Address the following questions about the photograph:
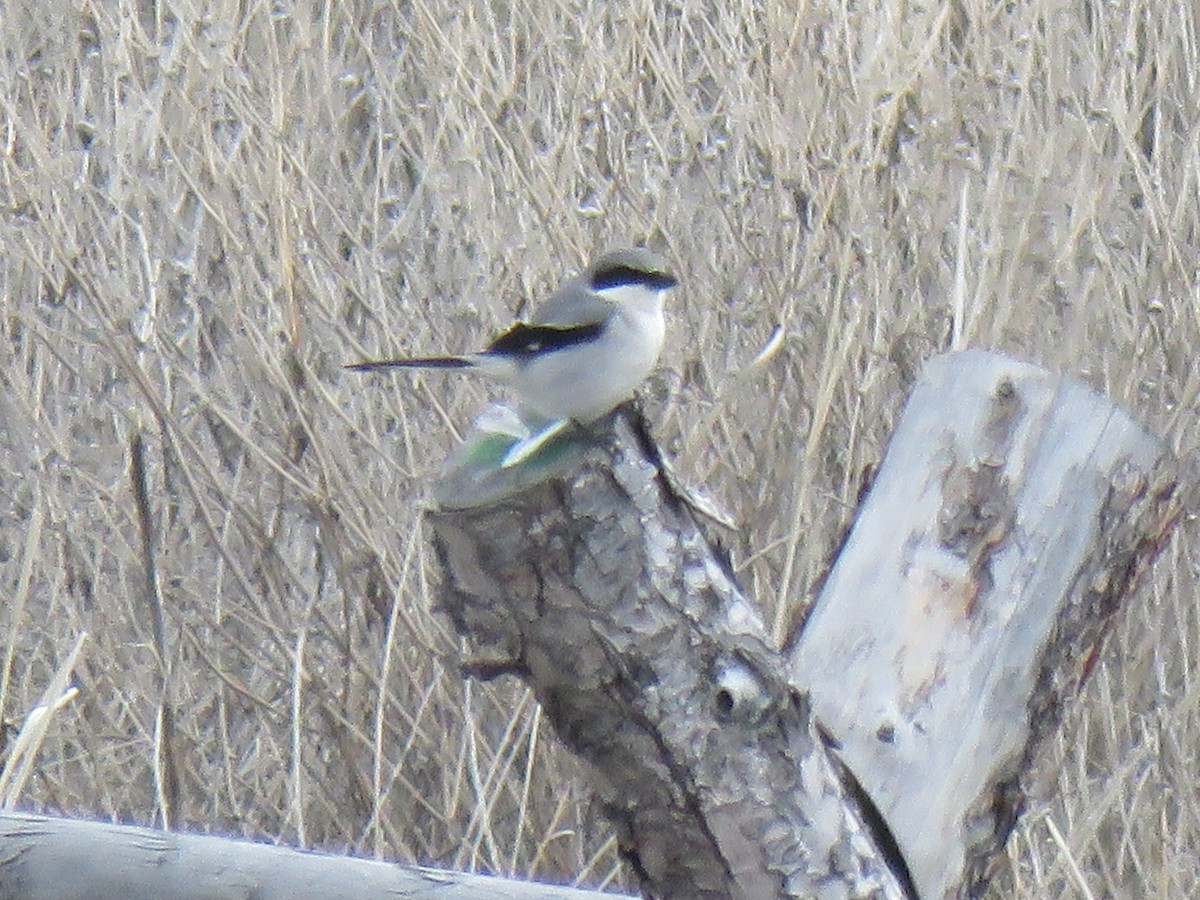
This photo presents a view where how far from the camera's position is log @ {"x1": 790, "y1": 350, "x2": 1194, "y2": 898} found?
1472mm

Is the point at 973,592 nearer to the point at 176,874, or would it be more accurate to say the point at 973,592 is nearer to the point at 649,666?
the point at 649,666

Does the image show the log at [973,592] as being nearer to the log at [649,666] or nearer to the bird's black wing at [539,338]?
the log at [649,666]

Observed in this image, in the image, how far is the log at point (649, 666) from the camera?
1280 mm

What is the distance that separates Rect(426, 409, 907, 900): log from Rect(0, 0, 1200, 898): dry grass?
0.86m

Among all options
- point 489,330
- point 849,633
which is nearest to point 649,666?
point 849,633

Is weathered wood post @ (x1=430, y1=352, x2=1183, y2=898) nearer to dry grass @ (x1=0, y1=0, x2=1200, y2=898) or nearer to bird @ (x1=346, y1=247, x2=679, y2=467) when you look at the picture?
bird @ (x1=346, y1=247, x2=679, y2=467)

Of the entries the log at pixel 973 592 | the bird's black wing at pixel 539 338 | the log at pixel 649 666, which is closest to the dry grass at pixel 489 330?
the log at pixel 973 592

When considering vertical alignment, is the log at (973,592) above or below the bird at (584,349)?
below

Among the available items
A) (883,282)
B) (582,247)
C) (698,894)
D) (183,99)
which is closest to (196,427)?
(183,99)

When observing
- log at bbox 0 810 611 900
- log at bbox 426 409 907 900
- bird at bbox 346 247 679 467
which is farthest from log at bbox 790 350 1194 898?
log at bbox 0 810 611 900

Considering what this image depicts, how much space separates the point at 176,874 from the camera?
48.6 inches

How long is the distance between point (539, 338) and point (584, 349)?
0.21ft

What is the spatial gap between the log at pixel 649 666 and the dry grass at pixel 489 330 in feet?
2.81

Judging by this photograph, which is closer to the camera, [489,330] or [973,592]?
[973,592]
